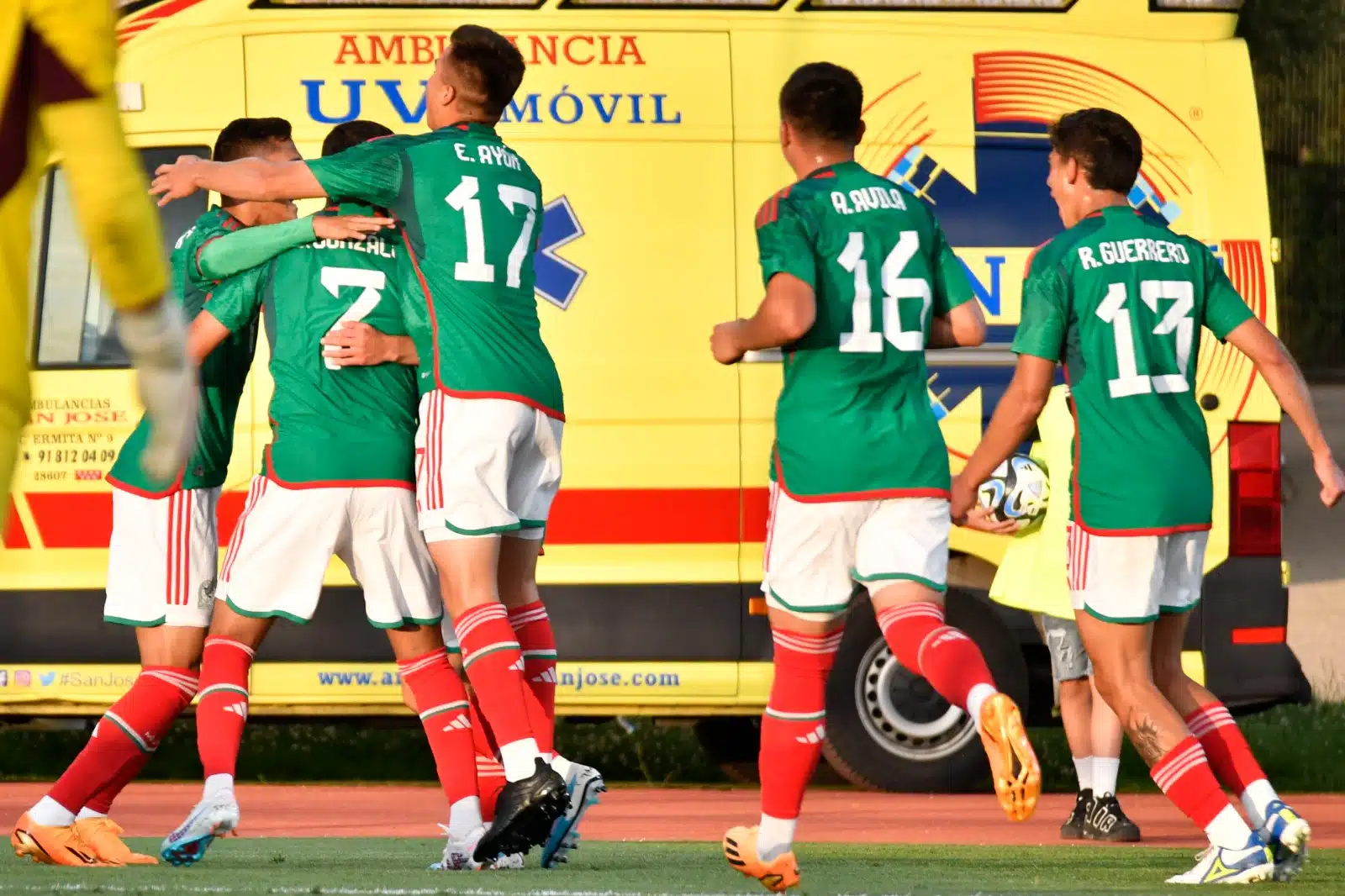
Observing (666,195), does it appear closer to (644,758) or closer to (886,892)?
(644,758)

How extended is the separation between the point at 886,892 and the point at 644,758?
5.77 m

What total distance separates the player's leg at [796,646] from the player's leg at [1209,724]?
3.28ft

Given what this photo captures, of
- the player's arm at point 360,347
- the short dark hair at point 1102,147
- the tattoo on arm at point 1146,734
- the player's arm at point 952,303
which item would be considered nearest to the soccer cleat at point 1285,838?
the tattoo on arm at point 1146,734

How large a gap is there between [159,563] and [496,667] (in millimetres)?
1109

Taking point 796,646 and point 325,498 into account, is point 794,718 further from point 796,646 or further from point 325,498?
point 325,498

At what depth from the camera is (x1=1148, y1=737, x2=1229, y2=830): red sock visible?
5902 mm

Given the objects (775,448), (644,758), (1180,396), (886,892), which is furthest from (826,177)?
(644,758)

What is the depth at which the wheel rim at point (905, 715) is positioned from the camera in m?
9.23

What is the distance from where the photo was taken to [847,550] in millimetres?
5574

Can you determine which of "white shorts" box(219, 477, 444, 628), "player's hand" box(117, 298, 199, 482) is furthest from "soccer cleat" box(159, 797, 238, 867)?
"player's hand" box(117, 298, 199, 482)

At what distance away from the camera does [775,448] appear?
5.69 metres

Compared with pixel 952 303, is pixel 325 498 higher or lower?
lower

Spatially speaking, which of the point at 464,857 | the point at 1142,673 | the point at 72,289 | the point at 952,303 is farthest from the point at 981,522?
the point at 72,289

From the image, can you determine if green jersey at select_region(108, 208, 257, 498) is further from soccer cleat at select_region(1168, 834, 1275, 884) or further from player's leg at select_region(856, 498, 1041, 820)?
soccer cleat at select_region(1168, 834, 1275, 884)
